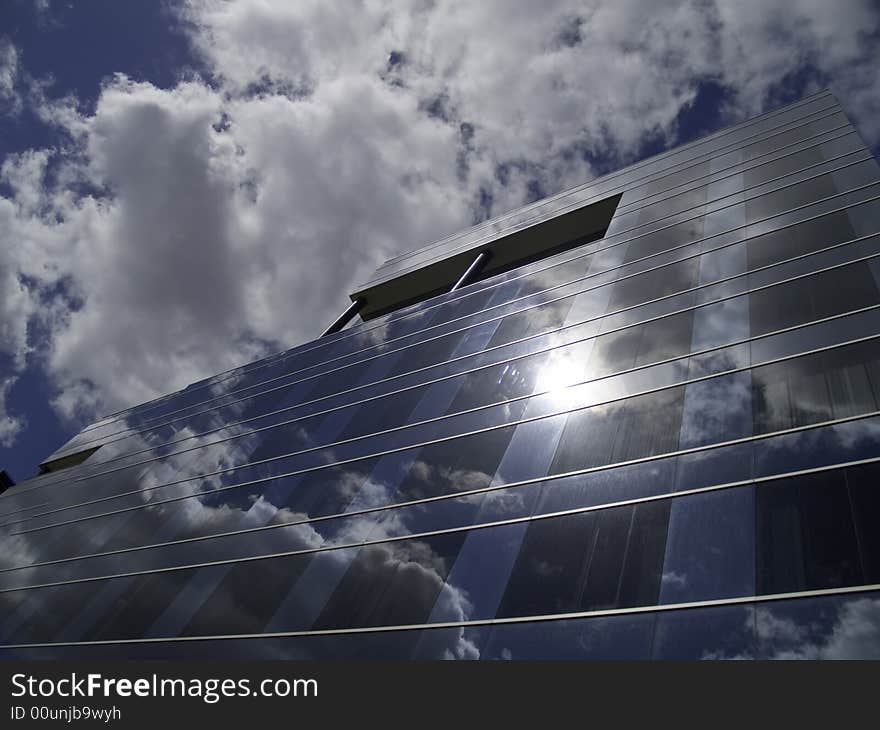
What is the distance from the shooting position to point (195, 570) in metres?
13.7

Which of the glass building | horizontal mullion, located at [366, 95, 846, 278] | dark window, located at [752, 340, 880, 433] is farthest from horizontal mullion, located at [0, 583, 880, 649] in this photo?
horizontal mullion, located at [366, 95, 846, 278]

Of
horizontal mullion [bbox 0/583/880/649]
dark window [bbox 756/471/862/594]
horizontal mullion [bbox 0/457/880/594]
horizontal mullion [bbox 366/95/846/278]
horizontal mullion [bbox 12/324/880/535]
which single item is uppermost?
horizontal mullion [bbox 366/95/846/278]

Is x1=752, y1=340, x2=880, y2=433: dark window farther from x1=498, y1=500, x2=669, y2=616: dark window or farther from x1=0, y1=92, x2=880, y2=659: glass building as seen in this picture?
x1=498, y1=500, x2=669, y2=616: dark window

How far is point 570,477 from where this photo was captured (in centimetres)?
999

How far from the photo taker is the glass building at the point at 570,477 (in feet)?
23.1

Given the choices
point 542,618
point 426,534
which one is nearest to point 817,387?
point 542,618

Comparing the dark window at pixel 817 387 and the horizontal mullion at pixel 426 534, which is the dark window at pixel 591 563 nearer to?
the horizontal mullion at pixel 426 534

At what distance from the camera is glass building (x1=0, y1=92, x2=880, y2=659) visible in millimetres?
7051

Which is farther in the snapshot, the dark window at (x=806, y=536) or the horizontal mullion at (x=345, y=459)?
the horizontal mullion at (x=345, y=459)

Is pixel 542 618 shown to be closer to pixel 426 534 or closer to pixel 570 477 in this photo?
pixel 570 477

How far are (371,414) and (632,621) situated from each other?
11.7m

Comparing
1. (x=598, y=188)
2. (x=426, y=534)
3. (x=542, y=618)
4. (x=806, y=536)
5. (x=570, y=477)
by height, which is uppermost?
(x=598, y=188)

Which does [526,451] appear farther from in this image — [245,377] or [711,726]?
[245,377]

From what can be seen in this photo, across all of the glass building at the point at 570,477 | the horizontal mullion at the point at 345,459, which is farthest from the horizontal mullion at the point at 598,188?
the horizontal mullion at the point at 345,459
